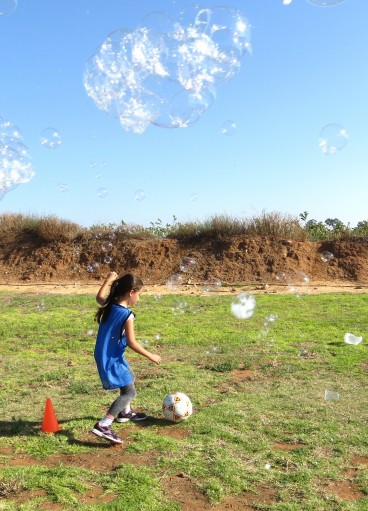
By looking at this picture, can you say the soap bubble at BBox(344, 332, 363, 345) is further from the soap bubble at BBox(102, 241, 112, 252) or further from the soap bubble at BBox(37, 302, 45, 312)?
the soap bubble at BBox(102, 241, 112, 252)

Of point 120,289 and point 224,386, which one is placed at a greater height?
point 120,289

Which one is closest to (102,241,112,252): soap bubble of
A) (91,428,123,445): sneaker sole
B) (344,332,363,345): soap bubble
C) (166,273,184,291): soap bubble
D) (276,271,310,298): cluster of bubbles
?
(166,273,184,291): soap bubble

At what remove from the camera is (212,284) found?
18.6 m

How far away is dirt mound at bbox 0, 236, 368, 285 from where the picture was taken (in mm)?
19781

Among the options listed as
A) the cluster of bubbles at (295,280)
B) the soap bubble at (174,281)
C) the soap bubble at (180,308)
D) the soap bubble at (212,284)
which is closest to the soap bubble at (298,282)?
the cluster of bubbles at (295,280)

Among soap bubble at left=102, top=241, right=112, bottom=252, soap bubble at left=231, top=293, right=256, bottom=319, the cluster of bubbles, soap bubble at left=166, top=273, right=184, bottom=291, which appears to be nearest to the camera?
soap bubble at left=231, top=293, right=256, bottom=319

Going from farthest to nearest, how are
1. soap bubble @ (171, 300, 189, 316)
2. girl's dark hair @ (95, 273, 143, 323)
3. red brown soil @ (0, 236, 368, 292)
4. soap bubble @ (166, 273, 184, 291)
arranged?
red brown soil @ (0, 236, 368, 292) < soap bubble @ (166, 273, 184, 291) < soap bubble @ (171, 300, 189, 316) < girl's dark hair @ (95, 273, 143, 323)

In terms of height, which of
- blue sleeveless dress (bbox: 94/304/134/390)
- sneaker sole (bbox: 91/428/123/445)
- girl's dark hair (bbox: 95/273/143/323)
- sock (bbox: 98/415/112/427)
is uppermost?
girl's dark hair (bbox: 95/273/143/323)

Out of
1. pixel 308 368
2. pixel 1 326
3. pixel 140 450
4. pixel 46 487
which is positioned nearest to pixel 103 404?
pixel 140 450

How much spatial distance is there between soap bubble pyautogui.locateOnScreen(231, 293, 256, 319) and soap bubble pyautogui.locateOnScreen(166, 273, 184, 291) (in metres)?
3.34

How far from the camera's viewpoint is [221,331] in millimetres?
9500

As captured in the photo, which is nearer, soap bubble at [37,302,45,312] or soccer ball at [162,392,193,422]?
soccer ball at [162,392,193,422]

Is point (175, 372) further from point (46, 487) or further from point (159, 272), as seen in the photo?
point (159, 272)

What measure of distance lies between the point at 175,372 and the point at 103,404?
146cm
